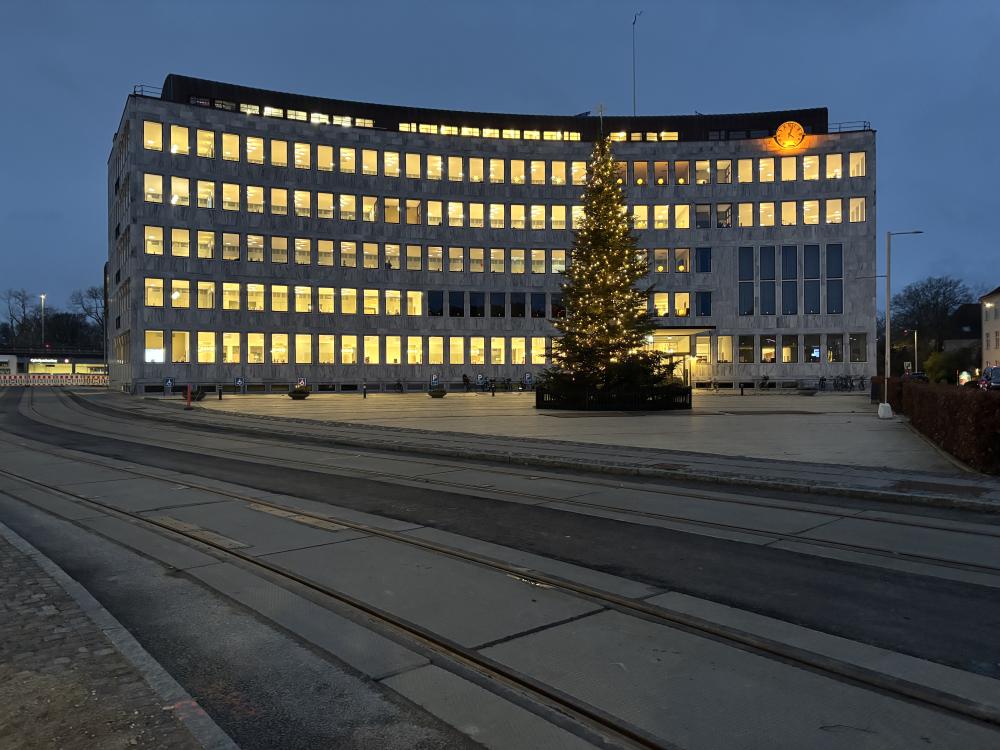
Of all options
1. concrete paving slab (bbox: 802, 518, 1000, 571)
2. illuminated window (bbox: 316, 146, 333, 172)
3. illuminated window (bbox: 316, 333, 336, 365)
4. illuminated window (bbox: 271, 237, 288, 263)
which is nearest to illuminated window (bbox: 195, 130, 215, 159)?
illuminated window (bbox: 271, 237, 288, 263)

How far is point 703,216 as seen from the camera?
215 ft

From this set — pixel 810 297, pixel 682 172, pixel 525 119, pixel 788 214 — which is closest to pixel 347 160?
pixel 525 119

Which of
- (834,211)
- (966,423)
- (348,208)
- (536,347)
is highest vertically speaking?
(834,211)

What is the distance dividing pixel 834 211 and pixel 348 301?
4217cm

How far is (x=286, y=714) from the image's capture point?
13.0ft

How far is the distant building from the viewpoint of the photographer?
88.1 m

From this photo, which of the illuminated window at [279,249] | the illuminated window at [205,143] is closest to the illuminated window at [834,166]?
the illuminated window at [279,249]

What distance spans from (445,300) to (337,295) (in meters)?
9.17

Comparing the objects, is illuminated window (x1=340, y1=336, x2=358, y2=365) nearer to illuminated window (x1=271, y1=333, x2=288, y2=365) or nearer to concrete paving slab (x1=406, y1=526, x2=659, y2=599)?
illuminated window (x1=271, y1=333, x2=288, y2=365)

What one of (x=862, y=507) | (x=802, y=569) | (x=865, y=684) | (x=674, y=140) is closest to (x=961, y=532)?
(x=862, y=507)

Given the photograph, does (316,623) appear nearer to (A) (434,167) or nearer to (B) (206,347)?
(B) (206,347)

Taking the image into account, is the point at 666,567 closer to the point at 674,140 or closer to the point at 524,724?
the point at 524,724

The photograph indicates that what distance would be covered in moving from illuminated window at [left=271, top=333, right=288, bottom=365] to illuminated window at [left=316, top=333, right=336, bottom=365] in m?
2.53

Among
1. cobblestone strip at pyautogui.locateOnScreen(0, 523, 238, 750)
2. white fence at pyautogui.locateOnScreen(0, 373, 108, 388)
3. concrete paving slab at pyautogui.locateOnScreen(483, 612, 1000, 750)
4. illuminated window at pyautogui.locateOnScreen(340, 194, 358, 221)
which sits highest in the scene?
illuminated window at pyautogui.locateOnScreen(340, 194, 358, 221)
